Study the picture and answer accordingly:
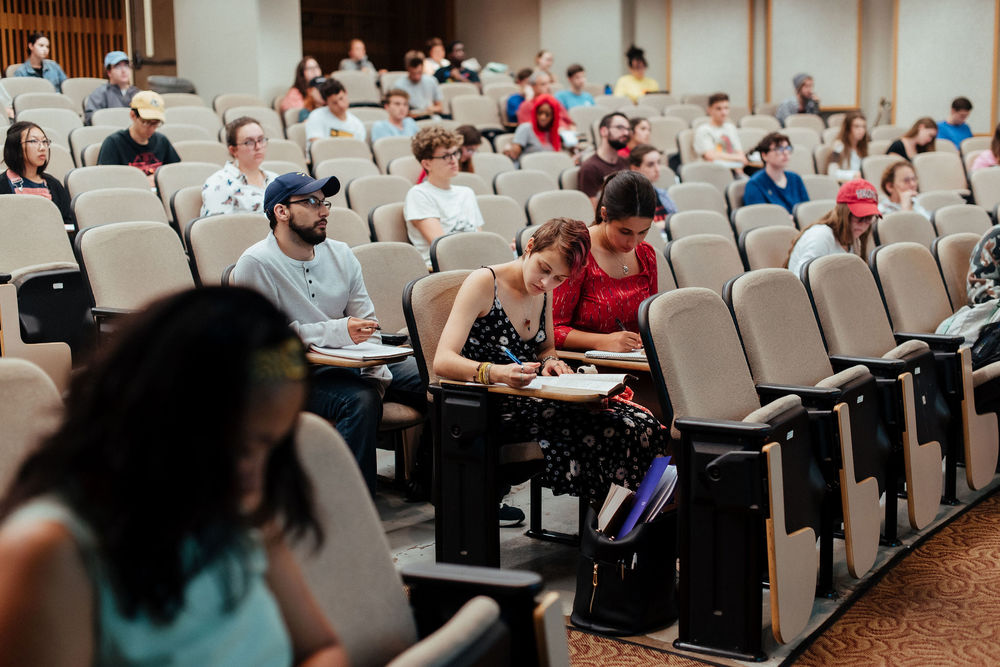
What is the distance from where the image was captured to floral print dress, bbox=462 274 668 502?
2738 millimetres

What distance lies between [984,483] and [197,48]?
26.7ft

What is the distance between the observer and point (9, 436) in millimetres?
1524

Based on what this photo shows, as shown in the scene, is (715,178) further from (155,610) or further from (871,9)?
(155,610)

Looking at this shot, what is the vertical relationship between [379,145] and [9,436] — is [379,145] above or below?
above

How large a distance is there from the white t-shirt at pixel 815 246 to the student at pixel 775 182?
83.8 inches

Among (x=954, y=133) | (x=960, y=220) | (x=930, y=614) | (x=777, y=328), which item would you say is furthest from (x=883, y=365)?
(x=954, y=133)

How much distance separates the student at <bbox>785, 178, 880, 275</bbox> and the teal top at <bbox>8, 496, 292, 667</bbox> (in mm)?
3466

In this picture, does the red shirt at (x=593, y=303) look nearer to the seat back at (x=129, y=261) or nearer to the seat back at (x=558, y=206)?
the seat back at (x=129, y=261)

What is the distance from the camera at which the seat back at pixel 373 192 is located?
5492mm

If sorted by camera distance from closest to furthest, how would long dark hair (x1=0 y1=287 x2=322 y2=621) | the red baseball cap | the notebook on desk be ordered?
long dark hair (x1=0 y1=287 x2=322 y2=621) → the notebook on desk → the red baseball cap

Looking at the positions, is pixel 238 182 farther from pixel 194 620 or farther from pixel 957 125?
→ pixel 957 125

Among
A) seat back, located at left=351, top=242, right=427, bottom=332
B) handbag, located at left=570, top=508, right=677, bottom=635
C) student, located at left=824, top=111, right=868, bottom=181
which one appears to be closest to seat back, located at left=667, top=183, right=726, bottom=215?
student, located at left=824, top=111, right=868, bottom=181

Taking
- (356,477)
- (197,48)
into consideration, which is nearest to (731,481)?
(356,477)

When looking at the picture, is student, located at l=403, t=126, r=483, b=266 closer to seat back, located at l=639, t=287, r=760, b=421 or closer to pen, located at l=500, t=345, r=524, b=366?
pen, located at l=500, t=345, r=524, b=366
